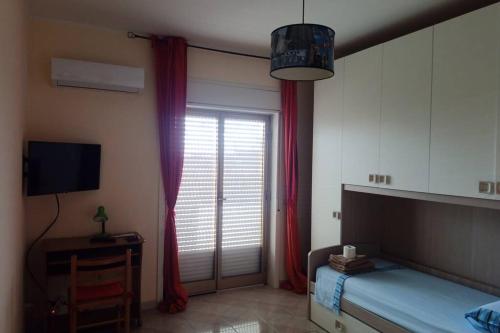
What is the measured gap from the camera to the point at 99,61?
340 centimetres

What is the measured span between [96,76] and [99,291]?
1.85 m

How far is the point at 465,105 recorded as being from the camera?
8.25ft

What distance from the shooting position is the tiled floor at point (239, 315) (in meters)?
3.30

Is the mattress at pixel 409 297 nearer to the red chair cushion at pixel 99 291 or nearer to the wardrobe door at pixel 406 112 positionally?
the wardrobe door at pixel 406 112

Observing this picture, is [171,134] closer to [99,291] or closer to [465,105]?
Result: [99,291]

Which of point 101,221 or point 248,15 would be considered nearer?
point 248,15

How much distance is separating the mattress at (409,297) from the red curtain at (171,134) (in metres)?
1.42

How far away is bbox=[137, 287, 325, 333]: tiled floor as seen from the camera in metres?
3.30

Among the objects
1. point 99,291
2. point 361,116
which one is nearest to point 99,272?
point 99,291

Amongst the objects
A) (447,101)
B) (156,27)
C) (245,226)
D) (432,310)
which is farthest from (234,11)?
(432,310)

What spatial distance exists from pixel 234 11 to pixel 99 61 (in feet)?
4.49

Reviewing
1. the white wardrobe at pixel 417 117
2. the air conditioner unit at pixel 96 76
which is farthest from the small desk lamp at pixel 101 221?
the white wardrobe at pixel 417 117

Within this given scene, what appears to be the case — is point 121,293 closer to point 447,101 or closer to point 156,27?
point 156,27

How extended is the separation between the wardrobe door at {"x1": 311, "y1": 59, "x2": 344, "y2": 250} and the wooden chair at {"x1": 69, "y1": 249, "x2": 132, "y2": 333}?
6.45 feet
